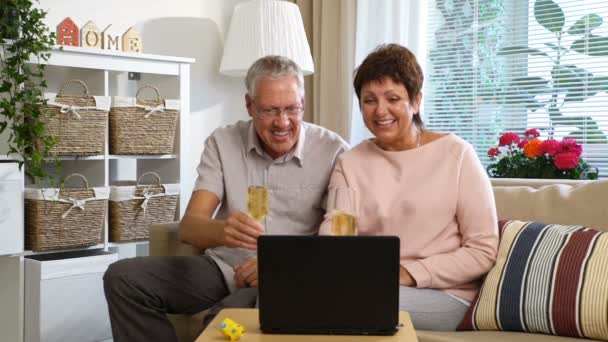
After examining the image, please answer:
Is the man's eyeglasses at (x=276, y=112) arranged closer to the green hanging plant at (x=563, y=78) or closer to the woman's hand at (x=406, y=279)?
the woman's hand at (x=406, y=279)

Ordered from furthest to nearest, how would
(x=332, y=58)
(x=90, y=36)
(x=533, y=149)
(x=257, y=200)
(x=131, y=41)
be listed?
(x=332, y=58) < (x=131, y=41) < (x=90, y=36) < (x=533, y=149) < (x=257, y=200)

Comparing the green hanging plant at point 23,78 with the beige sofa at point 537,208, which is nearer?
the beige sofa at point 537,208

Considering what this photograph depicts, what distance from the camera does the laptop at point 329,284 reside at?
1.52 metres

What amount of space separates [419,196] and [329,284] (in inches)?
26.6

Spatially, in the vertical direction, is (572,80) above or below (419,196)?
above

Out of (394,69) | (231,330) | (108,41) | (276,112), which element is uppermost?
(108,41)

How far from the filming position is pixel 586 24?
3549 mm

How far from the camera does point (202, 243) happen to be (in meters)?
2.30

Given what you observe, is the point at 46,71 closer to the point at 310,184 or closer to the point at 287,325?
the point at 310,184

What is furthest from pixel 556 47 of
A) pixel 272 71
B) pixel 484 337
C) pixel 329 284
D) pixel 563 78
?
pixel 329 284

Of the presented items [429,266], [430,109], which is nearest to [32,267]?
[429,266]

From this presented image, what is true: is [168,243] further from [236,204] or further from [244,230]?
[244,230]

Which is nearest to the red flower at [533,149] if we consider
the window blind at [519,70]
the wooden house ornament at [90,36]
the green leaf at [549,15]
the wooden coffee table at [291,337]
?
the window blind at [519,70]

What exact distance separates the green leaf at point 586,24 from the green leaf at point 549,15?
6 centimetres
